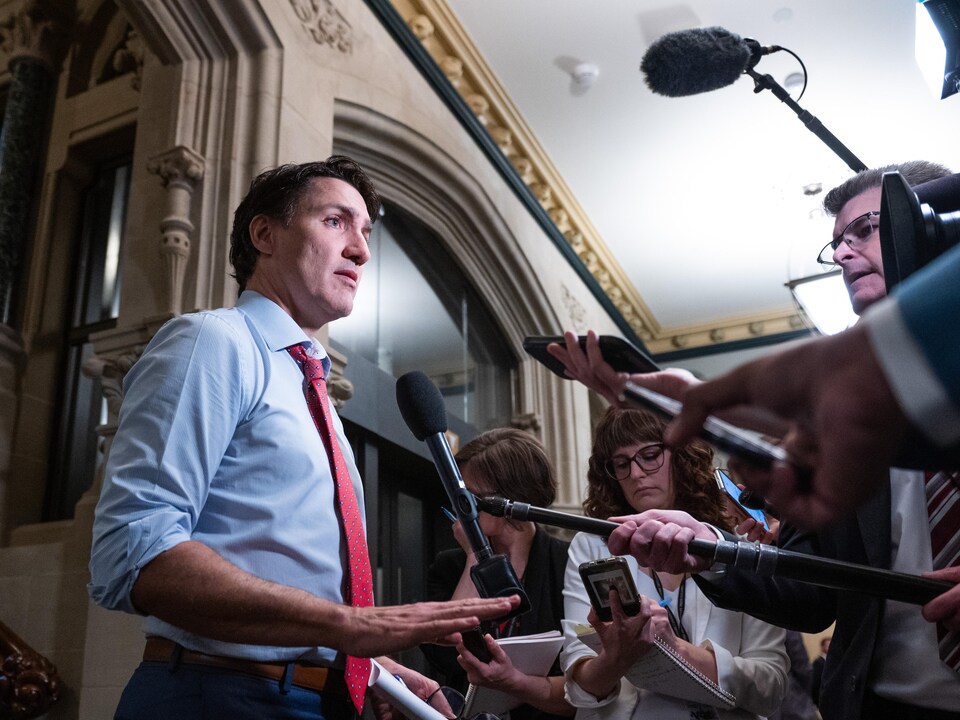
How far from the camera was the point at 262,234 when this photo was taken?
178 cm

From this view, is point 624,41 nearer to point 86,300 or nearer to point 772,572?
point 86,300

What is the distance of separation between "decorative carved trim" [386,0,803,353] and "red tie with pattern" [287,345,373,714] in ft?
13.0

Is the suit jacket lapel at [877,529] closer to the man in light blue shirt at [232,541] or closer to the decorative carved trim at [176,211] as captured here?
the man in light blue shirt at [232,541]

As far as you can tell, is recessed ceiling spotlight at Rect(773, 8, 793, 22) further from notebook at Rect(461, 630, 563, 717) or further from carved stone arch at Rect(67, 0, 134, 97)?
notebook at Rect(461, 630, 563, 717)

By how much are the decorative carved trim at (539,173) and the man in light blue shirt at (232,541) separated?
409 cm

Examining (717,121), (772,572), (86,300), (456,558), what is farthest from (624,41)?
(772,572)

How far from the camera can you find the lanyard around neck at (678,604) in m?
1.82

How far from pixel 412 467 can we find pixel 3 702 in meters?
2.31

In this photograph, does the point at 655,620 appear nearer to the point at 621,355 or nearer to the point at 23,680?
the point at 621,355

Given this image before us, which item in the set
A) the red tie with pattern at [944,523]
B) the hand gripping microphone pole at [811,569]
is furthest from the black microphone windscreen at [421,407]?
the red tie with pattern at [944,523]

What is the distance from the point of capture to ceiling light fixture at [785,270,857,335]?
3.25m

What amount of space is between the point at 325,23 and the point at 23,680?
2838mm

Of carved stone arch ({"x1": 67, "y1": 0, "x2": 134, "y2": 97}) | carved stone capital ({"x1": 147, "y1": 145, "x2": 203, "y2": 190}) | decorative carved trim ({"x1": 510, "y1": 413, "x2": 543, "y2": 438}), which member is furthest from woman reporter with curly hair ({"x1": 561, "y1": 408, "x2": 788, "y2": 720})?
decorative carved trim ({"x1": 510, "y1": 413, "x2": 543, "y2": 438})

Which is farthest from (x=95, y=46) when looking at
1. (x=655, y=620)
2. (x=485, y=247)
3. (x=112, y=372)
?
(x=655, y=620)
